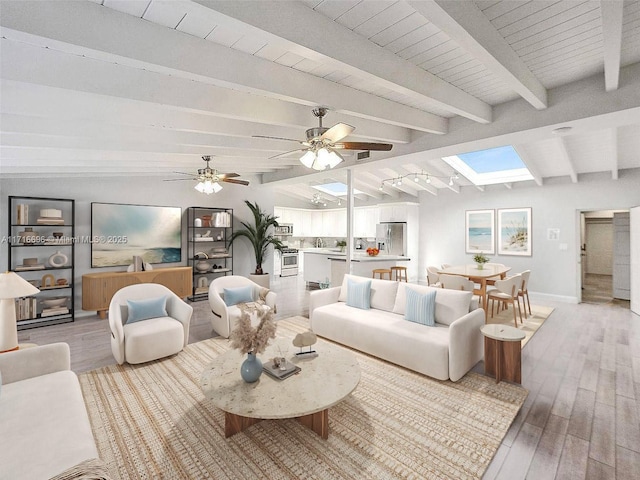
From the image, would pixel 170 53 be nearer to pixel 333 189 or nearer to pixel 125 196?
pixel 125 196

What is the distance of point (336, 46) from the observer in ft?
6.56

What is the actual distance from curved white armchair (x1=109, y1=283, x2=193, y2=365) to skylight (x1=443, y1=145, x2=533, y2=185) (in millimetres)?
5870

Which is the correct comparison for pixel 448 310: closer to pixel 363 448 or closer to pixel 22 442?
pixel 363 448

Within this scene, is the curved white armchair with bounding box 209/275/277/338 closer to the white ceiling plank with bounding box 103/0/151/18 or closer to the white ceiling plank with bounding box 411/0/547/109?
the white ceiling plank with bounding box 103/0/151/18

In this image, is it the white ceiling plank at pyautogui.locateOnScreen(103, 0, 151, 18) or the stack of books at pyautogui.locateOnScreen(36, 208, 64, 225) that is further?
the stack of books at pyautogui.locateOnScreen(36, 208, 64, 225)

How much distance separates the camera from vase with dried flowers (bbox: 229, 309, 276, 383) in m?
2.20

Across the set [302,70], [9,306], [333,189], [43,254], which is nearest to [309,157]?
[302,70]

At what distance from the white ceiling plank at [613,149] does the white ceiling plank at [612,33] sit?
90.7 inches

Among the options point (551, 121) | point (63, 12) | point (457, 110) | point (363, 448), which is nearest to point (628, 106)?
point (551, 121)

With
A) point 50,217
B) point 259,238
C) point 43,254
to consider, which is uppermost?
point 50,217

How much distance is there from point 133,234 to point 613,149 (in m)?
8.40

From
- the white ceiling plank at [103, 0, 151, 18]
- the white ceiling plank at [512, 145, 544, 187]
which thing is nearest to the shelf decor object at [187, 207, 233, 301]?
the white ceiling plank at [103, 0, 151, 18]

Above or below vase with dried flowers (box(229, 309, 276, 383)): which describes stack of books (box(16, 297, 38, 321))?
below

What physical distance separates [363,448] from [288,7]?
114 inches
